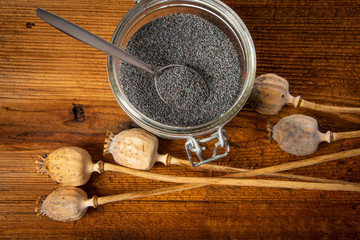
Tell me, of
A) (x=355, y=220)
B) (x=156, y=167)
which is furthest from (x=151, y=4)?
(x=355, y=220)

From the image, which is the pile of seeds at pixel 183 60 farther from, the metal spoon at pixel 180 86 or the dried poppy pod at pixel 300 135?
the dried poppy pod at pixel 300 135

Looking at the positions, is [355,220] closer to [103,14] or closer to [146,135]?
[146,135]

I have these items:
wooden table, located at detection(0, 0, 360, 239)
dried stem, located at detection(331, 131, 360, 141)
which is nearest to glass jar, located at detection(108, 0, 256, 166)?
wooden table, located at detection(0, 0, 360, 239)

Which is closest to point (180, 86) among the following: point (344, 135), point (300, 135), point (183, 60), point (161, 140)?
point (183, 60)

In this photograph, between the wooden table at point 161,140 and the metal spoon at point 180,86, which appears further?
the wooden table at point 161,140

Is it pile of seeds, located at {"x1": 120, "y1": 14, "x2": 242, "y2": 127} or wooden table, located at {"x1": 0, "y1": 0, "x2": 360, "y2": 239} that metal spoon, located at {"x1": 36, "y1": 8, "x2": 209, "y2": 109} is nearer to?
pile of seeds, located at {"x1": 120, "y1": 14, "x2": 242, "y2": 127}

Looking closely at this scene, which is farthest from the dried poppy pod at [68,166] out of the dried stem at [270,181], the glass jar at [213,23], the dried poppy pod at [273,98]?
the dried poppy pod at [273,98]
